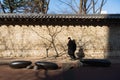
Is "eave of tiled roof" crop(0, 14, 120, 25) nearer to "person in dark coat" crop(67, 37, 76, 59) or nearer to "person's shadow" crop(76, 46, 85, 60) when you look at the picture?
"person's shadow" crop(76, 46, 85, 60)

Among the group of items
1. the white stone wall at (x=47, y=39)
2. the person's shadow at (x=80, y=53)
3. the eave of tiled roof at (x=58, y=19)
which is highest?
the eave of tiled roof at (x=58, y=19)

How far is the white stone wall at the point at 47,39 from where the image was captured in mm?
26953

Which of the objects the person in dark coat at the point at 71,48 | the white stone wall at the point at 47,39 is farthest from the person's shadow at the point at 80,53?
the person in dark coat at the point at 71,48

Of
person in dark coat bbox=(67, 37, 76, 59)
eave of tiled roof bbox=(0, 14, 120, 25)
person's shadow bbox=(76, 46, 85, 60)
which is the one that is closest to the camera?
person in dark coat bbox=(67, 37, 76, 59)

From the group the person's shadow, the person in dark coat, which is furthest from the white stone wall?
the person in dark coat

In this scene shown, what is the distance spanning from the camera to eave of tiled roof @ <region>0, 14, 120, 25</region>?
25.9 metres

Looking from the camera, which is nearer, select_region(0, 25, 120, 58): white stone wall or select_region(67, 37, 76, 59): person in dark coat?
select_region(67, 37, 76, 59): person in dark coat

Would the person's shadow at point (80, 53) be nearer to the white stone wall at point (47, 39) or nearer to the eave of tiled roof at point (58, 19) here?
the white stone wall at point (47, 39)

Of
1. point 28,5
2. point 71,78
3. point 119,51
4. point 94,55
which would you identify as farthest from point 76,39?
point 28,5

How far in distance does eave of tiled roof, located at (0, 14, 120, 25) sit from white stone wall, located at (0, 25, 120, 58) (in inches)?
13.3

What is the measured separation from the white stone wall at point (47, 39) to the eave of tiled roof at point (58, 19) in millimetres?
338

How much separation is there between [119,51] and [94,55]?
202cm

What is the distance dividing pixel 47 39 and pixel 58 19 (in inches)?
75.4

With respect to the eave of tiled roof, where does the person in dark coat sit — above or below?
below
